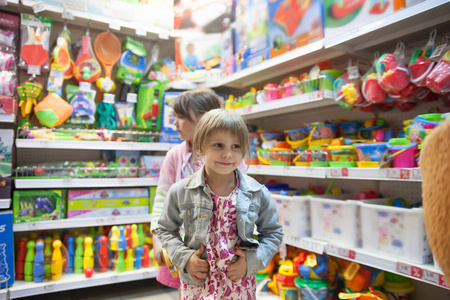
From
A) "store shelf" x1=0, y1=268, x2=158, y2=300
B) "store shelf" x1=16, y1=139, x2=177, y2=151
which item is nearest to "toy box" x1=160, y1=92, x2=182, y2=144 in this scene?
"store shelf" x1=16, y1=139, x2=177, y2=151

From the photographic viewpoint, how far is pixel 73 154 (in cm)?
298

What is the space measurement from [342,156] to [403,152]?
1.21 feet

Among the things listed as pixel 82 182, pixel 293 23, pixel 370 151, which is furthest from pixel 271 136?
pixel 82 182

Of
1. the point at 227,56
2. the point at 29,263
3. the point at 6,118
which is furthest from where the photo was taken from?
the point at 227,56

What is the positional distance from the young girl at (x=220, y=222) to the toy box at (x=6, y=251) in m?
1.79

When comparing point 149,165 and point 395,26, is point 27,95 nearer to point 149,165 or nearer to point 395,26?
point 149,165

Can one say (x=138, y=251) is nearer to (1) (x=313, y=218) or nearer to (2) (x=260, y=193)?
(1) (x=313, y=218)

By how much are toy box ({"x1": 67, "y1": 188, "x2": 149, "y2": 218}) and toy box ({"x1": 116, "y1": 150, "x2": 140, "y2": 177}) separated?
5.5 inches

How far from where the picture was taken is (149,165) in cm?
294

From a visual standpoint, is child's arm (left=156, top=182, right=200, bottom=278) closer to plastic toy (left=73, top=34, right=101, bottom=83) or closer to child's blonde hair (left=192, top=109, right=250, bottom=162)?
child's blonde hair (left=192, top=109, right=250, bottom=162)

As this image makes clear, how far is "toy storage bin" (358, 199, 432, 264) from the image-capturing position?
1476 mm

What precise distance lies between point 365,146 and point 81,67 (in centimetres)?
233

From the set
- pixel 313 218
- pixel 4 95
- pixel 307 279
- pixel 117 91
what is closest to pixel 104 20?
pixel 117 91

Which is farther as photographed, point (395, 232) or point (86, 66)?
point (86, 66)
